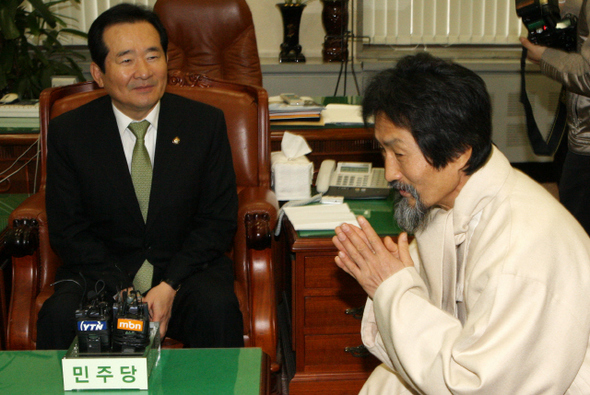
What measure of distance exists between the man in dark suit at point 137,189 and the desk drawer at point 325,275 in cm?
27

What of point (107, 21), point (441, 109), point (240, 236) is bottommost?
point (240, 236)

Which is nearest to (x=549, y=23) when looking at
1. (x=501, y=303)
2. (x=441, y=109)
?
(x=441, y=109)

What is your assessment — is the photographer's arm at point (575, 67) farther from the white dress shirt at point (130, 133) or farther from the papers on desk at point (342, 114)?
the white dress shirt at point (130, 133)

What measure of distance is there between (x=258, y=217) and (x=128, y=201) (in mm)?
417

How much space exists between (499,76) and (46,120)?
12.6 ft

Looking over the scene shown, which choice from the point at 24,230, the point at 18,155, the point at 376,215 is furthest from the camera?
the point at 18,155

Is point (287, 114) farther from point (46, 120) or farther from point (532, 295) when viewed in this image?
point (532, 295)

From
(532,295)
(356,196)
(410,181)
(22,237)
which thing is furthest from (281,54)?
(532,295)

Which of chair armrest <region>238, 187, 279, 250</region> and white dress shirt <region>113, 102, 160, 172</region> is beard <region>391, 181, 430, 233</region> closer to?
chair armrest <region>238, 187, 279, 250</region>

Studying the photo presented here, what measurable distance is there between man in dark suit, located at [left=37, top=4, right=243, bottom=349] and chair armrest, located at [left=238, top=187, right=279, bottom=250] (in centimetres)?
5

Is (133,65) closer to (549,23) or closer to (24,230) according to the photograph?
(24,230)

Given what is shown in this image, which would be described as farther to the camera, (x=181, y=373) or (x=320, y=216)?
(x=320, y=216)

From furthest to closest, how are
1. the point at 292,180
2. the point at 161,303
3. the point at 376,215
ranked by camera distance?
the point at 292,180 → the point at 376,215 → the point at 161,303

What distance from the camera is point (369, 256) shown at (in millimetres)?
1421
